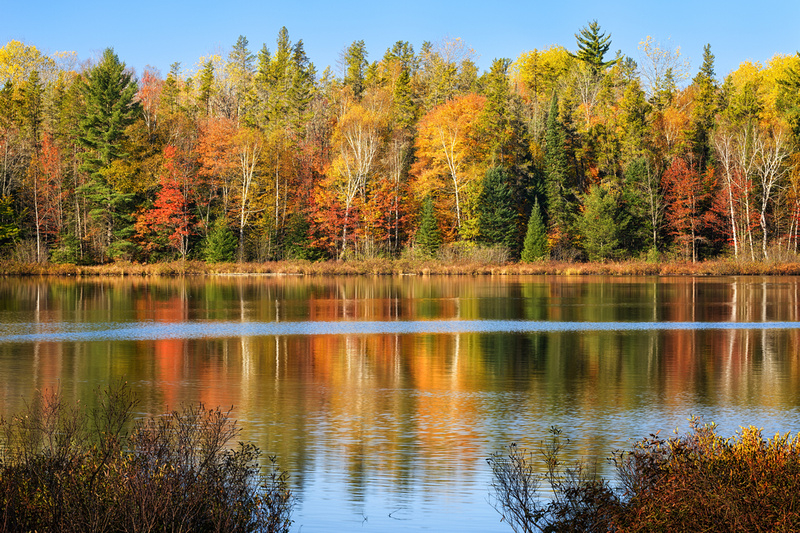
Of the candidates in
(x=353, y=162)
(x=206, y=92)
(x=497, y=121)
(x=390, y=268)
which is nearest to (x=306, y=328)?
(x=390, y=268)

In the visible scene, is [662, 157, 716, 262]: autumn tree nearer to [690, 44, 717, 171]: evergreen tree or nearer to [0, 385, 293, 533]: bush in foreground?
[690, 44, 717, 171]: evergreen tree

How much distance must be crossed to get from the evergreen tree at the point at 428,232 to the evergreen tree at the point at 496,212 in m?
3.79

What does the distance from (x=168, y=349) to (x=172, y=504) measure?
18490 millimetres

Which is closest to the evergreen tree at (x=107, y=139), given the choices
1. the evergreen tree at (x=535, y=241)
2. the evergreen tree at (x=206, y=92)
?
the evergreen tree at (x=206, y=92)

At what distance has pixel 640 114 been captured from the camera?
76.6 meters

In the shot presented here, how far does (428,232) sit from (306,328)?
42.5 metres

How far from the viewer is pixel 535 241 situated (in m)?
72.4

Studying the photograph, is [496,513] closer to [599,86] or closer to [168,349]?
[168,349]

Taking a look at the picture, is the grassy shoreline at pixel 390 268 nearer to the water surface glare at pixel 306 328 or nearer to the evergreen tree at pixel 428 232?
the evergreen tree at pixel 428 232

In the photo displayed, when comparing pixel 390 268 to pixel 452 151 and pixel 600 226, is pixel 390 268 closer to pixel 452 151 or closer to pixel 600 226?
pixel 452 151

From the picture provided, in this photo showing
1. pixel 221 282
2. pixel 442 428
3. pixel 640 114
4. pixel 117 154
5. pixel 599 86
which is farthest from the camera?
pixel 599 86

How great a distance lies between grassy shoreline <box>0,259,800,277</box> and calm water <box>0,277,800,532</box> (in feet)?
81.5

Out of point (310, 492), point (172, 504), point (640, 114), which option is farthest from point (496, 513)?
point (640, 114)

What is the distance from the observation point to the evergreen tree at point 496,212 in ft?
241
